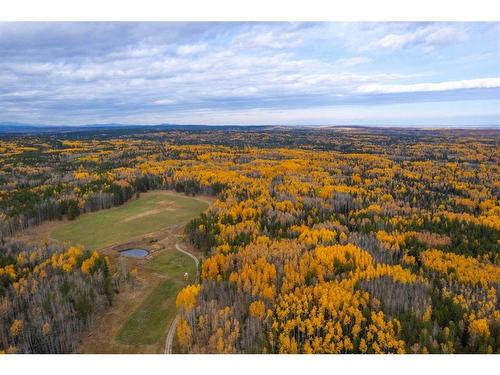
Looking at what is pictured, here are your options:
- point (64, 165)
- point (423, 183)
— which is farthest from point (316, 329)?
point (64, 165)

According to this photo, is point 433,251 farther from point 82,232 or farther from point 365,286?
point 82,232

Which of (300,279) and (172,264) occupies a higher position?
(300,279)

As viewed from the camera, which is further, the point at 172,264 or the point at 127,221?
the point at 127,221

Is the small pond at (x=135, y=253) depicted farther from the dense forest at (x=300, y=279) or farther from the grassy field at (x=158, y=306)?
the dense forest at (x=300, y=279)

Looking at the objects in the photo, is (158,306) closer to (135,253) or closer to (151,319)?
(151,319)

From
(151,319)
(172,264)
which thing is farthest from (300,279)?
(172,264)

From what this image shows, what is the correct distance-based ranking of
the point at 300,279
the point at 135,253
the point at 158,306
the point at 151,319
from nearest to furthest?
the point at 151,319, the point at 158,306, the point at 300,279, the point at 135,253

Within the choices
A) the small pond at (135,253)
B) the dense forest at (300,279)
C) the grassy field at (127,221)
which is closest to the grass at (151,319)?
the dense forest at (300,279)

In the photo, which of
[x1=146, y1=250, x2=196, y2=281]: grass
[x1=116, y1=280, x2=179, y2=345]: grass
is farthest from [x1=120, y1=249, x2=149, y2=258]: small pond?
[x1=116, y1=280, x2=179, y2=345]: grass
